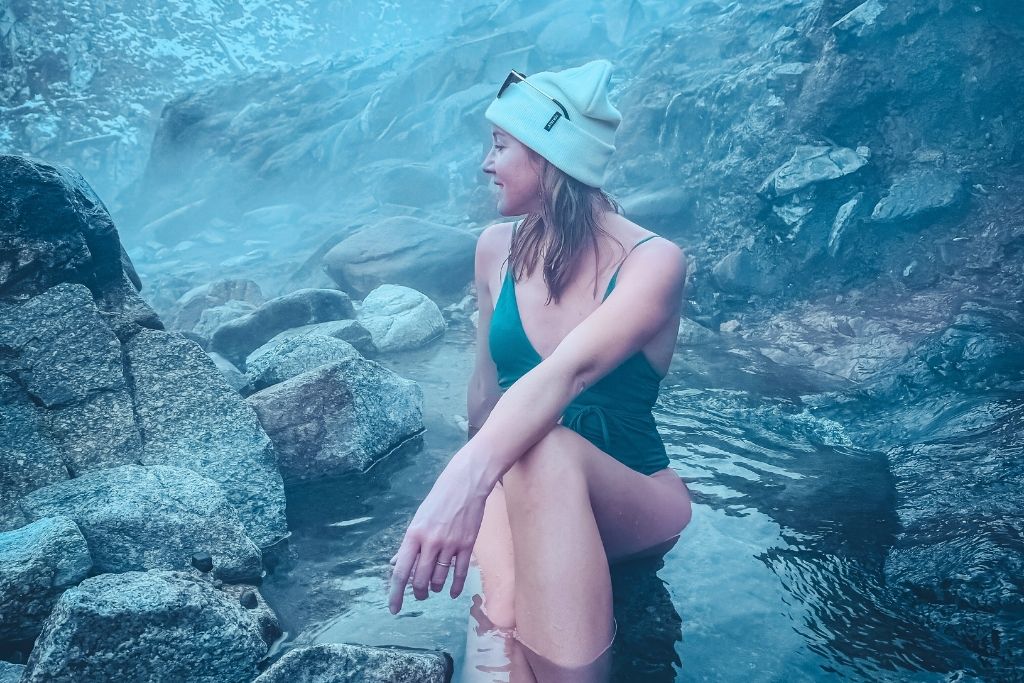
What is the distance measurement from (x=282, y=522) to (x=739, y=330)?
482 centimetres

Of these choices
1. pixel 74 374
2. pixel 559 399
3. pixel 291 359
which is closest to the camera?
pixel 559 399

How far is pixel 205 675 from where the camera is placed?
6.62 feet

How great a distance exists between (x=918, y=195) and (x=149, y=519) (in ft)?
22.2

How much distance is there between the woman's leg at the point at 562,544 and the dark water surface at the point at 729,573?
238mm

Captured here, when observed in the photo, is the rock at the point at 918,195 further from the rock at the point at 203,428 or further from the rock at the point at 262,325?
the rock at the point at 203,428

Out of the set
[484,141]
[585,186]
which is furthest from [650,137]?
[585,186]

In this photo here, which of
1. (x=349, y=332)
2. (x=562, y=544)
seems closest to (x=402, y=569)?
(x=562, y=544)

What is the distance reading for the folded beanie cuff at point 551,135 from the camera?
241 cm

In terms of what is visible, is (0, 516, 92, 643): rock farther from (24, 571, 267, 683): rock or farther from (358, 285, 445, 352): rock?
(358, 285, 445, 352): rock

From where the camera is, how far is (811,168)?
7.17 meters

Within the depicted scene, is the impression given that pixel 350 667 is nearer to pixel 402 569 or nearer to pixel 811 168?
pixel 402 569

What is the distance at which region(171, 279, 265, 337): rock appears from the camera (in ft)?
34.7

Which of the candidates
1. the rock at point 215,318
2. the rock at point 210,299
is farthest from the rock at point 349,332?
the rock at point 210,299

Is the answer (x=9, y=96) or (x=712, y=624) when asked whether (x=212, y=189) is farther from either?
(x=712, y=624)
